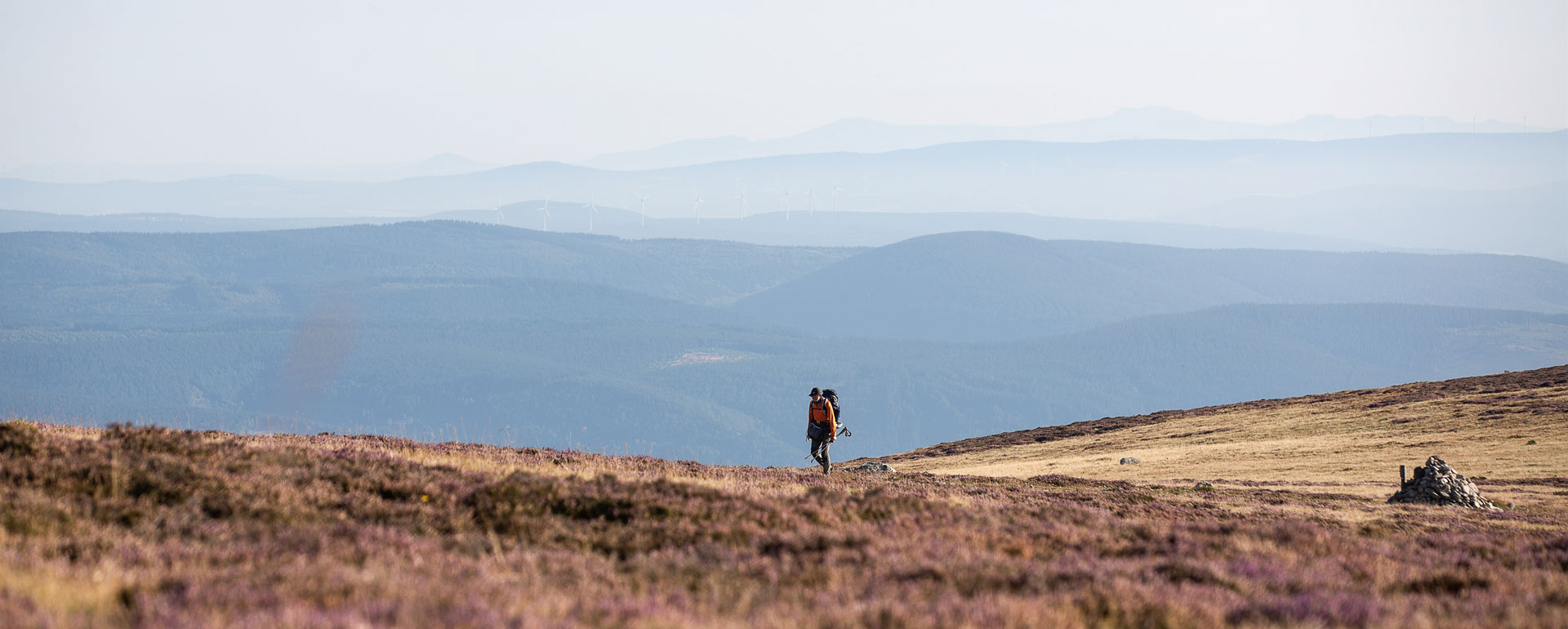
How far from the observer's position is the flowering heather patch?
7.80 m

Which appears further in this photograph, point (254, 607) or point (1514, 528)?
point (1514, 528)

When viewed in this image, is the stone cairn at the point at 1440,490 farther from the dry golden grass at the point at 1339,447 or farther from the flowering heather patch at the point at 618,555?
the flowering heather patch at the point at 618,555

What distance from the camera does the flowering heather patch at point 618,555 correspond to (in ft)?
25.6

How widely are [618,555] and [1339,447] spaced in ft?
156

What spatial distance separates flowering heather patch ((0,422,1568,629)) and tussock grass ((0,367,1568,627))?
38 mm

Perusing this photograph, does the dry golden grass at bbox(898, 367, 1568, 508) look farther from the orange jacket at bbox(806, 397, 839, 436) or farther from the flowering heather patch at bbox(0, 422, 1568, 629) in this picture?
the flowering heather patch at bbox(0, 422, 1568, 629)

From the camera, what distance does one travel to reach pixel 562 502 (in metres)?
13.4

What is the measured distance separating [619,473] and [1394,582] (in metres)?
11.7

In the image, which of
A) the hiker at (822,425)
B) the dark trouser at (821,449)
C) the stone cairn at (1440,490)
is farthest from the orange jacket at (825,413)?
the stone cairn at (1440,490)

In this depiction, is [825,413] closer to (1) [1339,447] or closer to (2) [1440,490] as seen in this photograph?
(2) [1440,490]

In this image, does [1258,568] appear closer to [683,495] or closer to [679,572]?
[679,572]

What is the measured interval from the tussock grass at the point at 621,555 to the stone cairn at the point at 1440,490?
30.4ft

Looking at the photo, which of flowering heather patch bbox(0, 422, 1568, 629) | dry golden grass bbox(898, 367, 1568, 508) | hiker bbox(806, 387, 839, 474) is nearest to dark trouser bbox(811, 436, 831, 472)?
hiker bbox(806, 387, 839, 474)

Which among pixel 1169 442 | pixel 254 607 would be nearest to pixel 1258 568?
pixel 254 607
